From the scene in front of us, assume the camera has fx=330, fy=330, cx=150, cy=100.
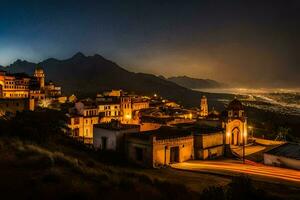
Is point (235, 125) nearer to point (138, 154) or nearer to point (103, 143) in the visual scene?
point (138, 154)

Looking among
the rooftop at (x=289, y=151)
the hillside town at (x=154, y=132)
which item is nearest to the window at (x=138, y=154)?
the hillside town at (x=154, y=132)

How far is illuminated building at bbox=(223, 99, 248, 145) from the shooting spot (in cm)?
4212

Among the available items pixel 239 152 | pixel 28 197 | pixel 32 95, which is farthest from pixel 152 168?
pixel 32 95

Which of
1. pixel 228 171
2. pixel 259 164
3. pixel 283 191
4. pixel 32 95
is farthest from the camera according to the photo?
pixel 32 95

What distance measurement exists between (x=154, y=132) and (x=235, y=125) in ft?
42.7

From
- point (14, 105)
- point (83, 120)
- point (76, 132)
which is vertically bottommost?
point (76, 132)

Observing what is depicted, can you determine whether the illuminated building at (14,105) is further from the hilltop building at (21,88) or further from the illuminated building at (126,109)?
the illuminated building at (126,109)

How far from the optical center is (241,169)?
1187 inches

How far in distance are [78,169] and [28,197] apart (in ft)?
18.5

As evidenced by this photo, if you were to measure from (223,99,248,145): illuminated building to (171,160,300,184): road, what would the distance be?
830 cm

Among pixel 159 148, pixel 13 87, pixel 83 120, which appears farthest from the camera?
pixel 13 87

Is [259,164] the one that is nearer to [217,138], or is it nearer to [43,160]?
[217,138]

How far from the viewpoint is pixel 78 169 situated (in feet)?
60.3

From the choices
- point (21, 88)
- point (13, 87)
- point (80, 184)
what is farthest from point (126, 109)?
point (80, 184)
